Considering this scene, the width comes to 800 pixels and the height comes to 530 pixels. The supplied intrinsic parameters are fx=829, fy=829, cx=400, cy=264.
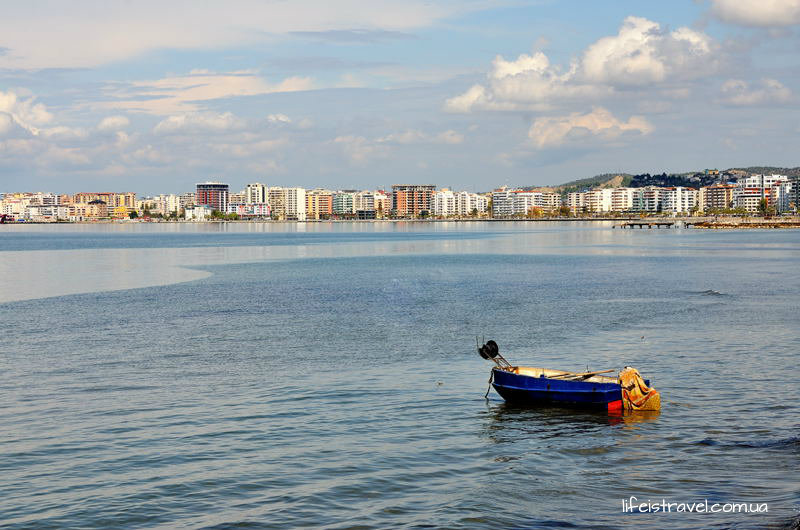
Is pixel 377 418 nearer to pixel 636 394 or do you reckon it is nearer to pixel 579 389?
pixel 579 389

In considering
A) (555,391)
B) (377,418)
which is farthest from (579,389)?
(377,418)

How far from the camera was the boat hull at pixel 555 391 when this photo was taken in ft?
76.2

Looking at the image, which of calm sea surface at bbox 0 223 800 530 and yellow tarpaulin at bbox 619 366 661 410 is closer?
calm sea surface at bbox 0 223 800 530

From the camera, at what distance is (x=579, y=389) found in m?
23.5

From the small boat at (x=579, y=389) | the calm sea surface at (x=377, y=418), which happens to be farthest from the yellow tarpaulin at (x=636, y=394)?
the calm sea surface at (x=377, y=418)

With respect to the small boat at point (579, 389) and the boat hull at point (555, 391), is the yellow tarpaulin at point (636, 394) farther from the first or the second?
the boat hull at point (555, 391)

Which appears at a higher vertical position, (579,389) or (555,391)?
(579,389)

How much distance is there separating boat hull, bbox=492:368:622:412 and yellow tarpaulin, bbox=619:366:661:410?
0.20 meters

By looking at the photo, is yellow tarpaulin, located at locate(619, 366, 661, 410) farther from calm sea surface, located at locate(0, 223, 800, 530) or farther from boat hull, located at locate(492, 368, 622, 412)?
calm sea surface, located at locate(0, 223, 800, 530)

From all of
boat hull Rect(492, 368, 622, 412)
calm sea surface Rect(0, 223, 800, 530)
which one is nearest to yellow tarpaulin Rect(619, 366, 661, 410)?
boat hull Rect(492, 368, 622, 412)

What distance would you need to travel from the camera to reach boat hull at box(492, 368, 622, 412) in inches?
914

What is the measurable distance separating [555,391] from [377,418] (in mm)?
5227

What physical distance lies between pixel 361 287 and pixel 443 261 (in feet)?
119

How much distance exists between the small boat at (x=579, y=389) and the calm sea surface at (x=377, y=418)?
1.87ft
